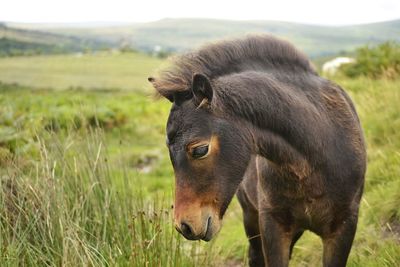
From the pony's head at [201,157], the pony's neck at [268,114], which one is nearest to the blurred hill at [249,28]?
the pony's neck at [268,114]

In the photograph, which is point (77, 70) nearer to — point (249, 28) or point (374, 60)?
point (374, 60)

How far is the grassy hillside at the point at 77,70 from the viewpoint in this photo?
15.3 metres

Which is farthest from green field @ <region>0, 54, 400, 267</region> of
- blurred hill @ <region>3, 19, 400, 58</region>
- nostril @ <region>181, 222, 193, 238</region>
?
blurred hill @ <region>3, 19, 400, 58</region>

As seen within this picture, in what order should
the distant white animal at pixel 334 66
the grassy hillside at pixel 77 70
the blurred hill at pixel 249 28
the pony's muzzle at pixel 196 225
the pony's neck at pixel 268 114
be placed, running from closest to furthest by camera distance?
the pony's muzzle at pixel 196 225 < the pony's neck at pixel 268 114 < the grassy hillside at pixel 77 70 < the distant white animal at pixel 334 66 < the blurred hill at pixel 249 28

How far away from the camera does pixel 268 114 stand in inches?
123

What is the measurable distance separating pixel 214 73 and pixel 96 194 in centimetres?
199

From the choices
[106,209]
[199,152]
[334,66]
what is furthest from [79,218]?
[334,66]

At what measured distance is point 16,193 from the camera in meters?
4.62

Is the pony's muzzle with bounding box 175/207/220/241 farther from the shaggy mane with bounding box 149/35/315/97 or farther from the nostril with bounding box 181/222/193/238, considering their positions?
the shaggy mane with bounding box 149/35/315/97

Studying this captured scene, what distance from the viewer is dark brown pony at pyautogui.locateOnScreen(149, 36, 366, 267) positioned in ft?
9.30

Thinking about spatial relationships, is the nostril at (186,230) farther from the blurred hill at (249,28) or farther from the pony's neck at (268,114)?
the blurred hill at (249,28)

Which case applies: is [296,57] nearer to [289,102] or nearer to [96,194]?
[289,102]

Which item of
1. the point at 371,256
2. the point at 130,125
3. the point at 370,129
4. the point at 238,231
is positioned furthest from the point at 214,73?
the point at 130,125

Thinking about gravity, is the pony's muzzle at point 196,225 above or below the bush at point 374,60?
above
